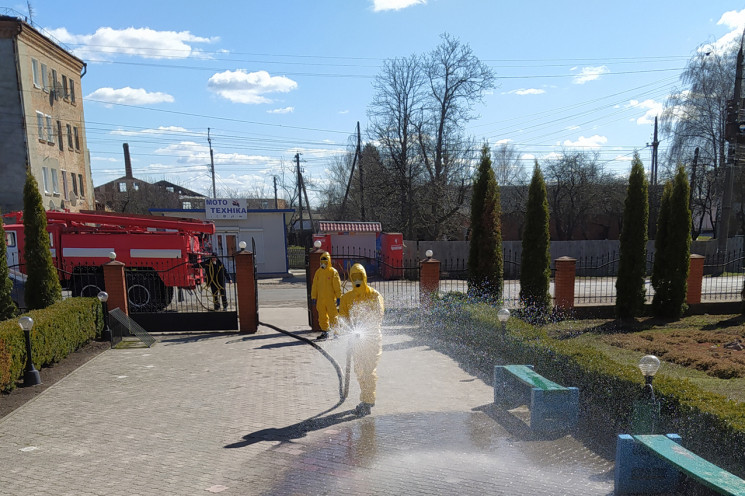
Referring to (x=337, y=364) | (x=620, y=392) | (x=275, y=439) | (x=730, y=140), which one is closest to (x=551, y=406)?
(x=620, y=392)

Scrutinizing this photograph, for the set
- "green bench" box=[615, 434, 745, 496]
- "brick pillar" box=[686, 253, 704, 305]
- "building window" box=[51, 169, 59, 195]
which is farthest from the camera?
"building window" box=[51, 169, 59, 195]

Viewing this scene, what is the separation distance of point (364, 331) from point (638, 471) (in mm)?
3029

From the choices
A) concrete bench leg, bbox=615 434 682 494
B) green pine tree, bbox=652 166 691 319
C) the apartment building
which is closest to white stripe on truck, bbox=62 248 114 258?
concrete bench leg, bbox=615 434 682 494

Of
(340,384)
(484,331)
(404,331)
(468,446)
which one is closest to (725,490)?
(468,446)

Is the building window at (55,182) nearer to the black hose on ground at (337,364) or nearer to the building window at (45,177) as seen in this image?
the building window at (45,177)

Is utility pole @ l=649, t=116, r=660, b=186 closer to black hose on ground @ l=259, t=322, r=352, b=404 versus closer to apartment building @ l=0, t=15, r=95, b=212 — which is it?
black hose on ground @ l=259, t=322, r=352, b=404

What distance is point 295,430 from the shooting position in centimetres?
524

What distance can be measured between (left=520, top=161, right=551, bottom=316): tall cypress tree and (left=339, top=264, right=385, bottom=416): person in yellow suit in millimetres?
6576

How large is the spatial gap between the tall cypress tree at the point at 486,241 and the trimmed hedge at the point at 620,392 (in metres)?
2.85

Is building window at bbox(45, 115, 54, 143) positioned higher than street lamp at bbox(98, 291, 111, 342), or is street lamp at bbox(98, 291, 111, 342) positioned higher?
building window at bbox(45, 115, 54, 143)

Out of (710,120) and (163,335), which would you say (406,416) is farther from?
(710,120)

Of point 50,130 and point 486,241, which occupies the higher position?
point 50,130

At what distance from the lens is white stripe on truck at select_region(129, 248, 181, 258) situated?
1329 cm

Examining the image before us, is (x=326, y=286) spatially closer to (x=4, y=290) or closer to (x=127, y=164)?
(x=4, y=290)
